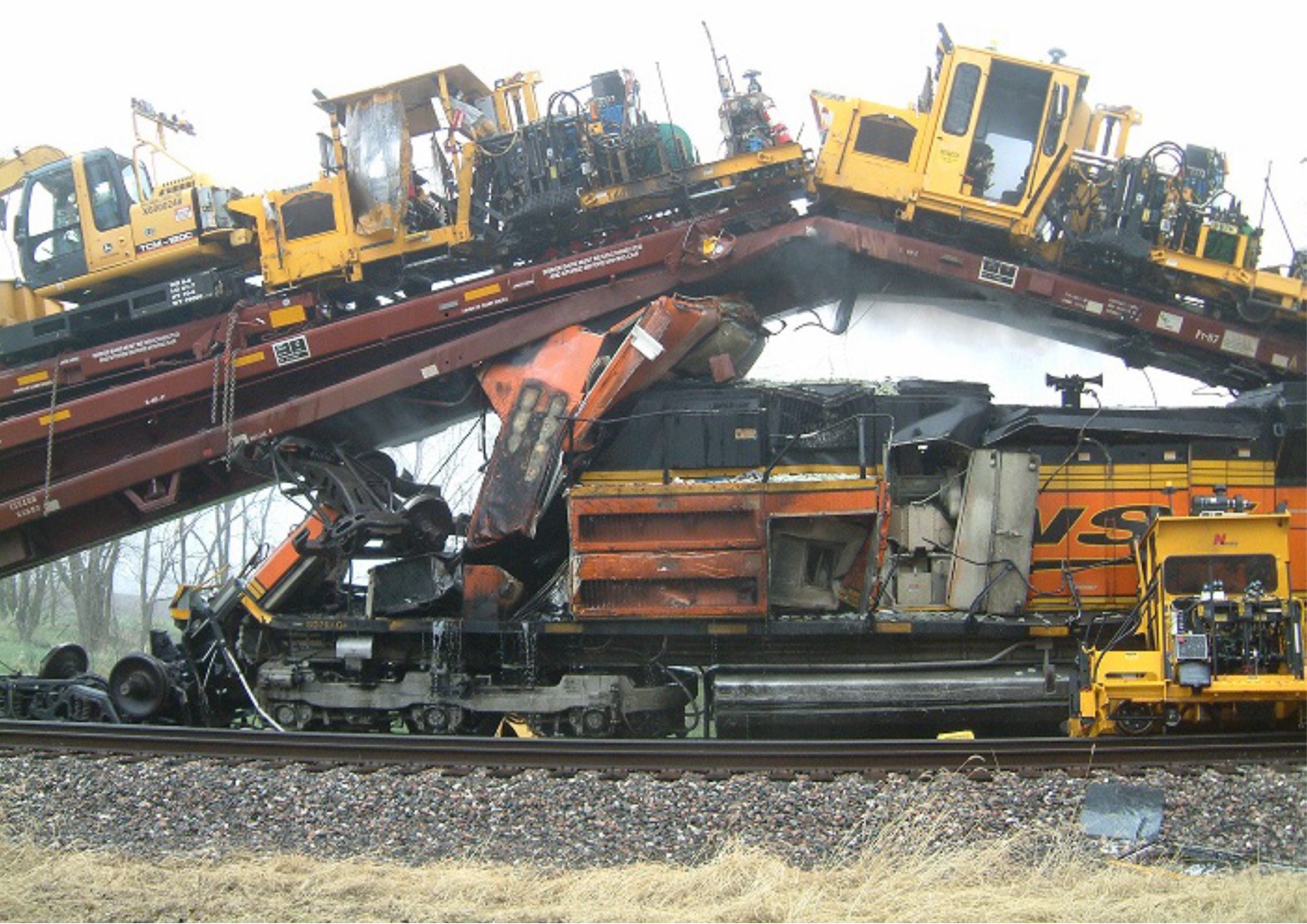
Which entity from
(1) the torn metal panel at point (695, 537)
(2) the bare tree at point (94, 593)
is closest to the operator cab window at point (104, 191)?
(1) the torn metal panel at point (695, 537)

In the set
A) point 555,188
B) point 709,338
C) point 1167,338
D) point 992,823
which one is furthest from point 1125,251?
point 992,823

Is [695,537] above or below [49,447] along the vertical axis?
below

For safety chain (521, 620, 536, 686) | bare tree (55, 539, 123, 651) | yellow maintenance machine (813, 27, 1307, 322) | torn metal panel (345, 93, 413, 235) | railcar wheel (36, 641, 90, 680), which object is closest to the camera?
safety chain (521, 620, 536, 686)

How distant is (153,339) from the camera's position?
13.3 metres

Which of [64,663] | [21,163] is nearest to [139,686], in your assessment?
[64,663]

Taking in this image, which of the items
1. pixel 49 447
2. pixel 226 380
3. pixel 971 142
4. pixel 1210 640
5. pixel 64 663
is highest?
pixel 971 142

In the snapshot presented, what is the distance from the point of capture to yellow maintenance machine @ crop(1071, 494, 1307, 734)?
897 cm

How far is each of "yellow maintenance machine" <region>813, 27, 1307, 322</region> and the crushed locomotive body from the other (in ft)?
0.11

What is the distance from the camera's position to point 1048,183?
490 inches

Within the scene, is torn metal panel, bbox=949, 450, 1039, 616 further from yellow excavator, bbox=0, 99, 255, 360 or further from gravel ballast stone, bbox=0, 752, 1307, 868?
yellow excavator, bbox=0, 99, 255, 360

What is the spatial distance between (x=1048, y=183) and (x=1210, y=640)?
5315 millimetres

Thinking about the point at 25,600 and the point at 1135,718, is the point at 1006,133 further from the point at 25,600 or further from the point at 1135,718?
the point at 25,600

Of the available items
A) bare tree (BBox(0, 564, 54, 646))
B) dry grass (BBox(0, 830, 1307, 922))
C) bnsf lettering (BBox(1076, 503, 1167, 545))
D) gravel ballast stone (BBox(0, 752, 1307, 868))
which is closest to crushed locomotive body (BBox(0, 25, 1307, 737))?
bnsf lettering (BBox(1076, 503, 1167, 545))

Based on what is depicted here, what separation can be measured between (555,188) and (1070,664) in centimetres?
678
